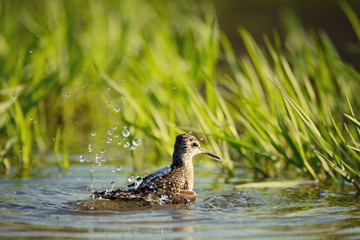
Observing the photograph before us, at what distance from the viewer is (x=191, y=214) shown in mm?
6734

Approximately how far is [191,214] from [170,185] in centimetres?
87

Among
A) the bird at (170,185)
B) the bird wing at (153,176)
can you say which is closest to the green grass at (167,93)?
the bird at (170,185)

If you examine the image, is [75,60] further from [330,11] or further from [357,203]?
[330,11]

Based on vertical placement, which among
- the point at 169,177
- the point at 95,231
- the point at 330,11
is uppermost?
the point at 330,11

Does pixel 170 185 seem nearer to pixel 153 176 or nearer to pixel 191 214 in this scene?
A: pixel 153 176

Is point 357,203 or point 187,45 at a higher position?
point 187,45

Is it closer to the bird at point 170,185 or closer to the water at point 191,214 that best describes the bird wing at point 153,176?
the bird at point 170,185

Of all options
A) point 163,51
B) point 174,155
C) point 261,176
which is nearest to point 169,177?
point 174,155

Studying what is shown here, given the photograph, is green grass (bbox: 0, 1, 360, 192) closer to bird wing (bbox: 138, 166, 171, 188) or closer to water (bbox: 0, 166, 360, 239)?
water (bbox: 0, 166, 360, 239)

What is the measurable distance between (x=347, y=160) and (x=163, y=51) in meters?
3.40

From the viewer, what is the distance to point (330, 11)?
21.6 meters

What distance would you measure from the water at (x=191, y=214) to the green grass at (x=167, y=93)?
420 mm

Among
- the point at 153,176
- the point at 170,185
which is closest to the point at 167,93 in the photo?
the point at 153,176

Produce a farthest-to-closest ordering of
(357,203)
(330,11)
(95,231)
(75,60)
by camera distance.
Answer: (330,11), (75,60), (357,203), (95,231)
